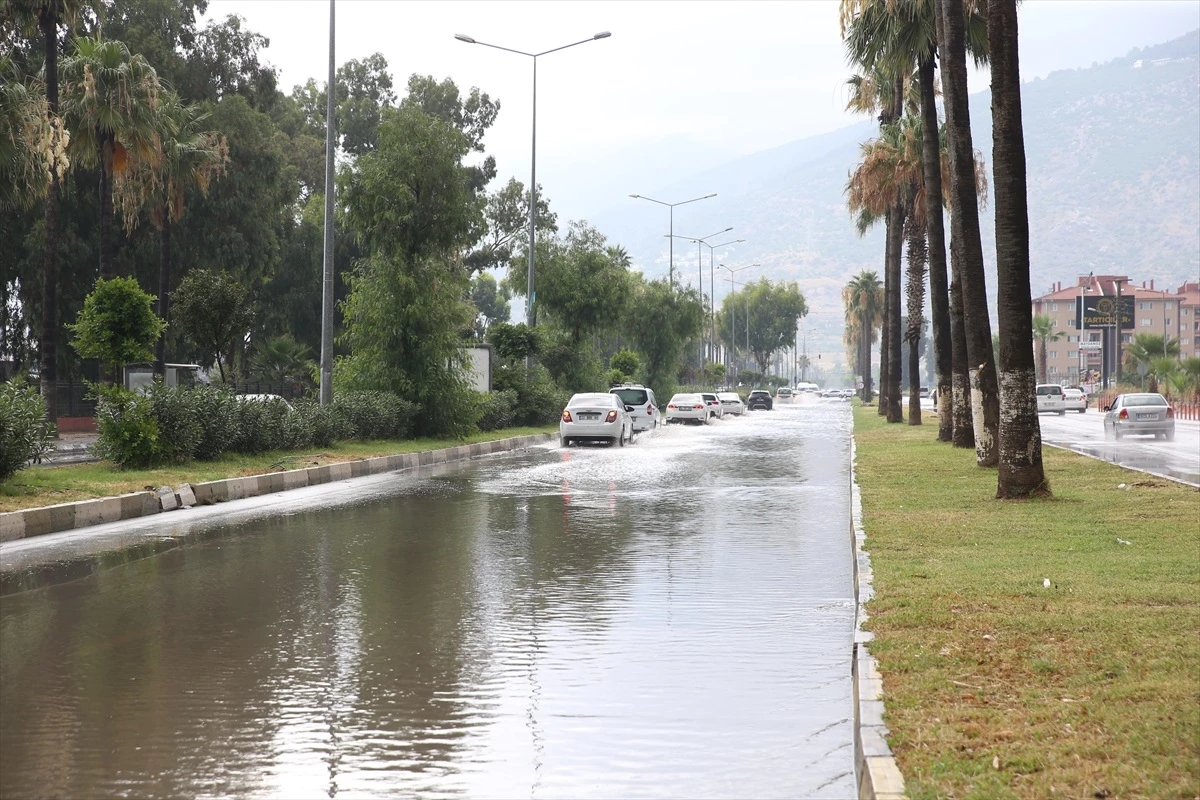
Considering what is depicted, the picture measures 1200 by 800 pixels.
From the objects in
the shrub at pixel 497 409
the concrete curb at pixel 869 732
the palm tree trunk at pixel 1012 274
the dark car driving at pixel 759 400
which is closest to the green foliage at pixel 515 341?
the shrub at pixel 497 409

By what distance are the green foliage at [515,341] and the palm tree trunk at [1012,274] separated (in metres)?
30.9

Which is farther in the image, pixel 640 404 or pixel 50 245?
pixel 640 404

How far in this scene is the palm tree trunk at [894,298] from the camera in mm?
45188

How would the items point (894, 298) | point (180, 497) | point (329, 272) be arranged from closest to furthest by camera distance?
point (180, 497) < point (329, 272) < point (894, 298)

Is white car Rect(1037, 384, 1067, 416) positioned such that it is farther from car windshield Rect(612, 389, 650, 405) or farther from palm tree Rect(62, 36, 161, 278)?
palm tree Rect(62, 36, 161, 278)

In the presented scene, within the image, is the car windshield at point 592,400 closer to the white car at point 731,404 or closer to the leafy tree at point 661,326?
the white car at point 731,404

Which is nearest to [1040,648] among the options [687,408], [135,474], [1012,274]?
[1012,274]

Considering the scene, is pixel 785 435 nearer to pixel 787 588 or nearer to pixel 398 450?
pixel 398 450

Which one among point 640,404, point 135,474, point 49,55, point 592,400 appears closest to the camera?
point 135,474

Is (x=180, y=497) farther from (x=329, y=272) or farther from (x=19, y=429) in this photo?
(x=329, y=272)

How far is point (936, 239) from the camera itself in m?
30.2

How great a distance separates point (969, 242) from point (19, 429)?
15268mm

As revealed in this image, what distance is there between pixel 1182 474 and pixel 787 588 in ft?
49.9

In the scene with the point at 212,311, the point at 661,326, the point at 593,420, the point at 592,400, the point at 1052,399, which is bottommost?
the point at 1052,399
